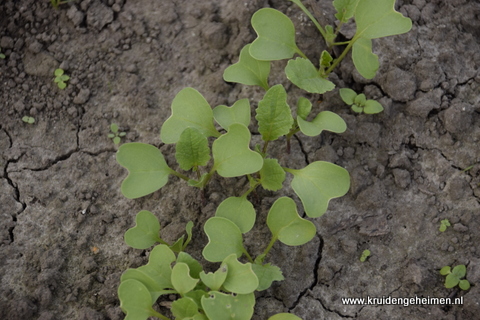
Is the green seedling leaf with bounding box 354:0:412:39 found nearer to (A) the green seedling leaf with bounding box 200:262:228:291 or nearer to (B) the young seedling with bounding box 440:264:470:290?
(B) the young seedling with bounding box 440:264:470:290

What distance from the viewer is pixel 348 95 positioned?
264cm

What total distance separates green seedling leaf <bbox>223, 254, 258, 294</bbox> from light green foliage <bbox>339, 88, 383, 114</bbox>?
1.07 m

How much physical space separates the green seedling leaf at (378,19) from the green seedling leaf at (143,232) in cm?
138

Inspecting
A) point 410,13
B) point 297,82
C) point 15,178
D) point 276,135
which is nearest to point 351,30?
point 410,13

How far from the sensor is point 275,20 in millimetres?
2539

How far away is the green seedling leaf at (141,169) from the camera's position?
224 centimetres

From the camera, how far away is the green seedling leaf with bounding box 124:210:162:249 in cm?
224

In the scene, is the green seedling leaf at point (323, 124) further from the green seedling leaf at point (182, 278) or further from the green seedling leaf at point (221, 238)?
the green seedling leaf at point (182, 278)

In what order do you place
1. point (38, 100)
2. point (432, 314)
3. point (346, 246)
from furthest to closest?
point (38, 100)
point (346, 246)
point (432, 314)

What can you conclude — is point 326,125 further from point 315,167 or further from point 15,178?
point 15,178

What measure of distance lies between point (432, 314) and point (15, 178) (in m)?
2.14

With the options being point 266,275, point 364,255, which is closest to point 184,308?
point 266,275

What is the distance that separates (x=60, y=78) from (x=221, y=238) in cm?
136

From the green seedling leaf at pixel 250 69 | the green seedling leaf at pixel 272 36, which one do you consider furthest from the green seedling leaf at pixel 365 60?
the green seedling leaf at pixel 250 69
